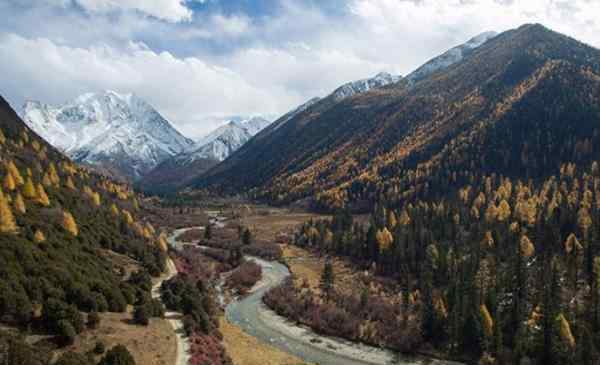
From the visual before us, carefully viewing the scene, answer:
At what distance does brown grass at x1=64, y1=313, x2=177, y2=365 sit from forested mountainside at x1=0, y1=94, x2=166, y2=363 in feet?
5.94

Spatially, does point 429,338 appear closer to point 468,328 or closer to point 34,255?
point 468,328

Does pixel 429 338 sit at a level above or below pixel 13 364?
below

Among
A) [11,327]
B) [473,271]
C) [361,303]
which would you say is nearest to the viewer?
[11,327]

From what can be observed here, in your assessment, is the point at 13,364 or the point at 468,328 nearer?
the point at 13,364

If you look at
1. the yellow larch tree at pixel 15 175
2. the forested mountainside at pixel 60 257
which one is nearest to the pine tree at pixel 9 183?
the forested mountainside at pixel 60 257

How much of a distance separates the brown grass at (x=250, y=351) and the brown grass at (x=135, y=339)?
1113 centimetres

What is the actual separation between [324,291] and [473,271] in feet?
121

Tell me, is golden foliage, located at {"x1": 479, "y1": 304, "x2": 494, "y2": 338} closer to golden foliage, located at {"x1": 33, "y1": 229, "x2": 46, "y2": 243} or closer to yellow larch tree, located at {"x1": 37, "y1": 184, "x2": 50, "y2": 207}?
golden foliage, located at {"x1": 33, "y1": 229, "x2": 46, "y2": 243}

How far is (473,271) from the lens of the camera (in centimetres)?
8938

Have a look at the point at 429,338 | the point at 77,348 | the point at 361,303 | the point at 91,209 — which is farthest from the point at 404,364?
the point at 91,209

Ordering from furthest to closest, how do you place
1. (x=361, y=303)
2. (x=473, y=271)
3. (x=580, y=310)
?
1. (x=361, y=303)
2. (x=473, y=271)
3. (x=580, y=310)

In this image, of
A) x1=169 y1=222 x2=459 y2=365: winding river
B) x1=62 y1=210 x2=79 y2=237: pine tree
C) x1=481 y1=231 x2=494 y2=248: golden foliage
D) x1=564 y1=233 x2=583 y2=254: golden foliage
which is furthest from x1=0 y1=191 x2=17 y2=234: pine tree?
x1=564 y1=233 x2=583 y2=254: golden foliage

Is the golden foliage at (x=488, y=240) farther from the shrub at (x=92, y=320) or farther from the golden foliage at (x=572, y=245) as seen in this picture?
the shrub at (x=92, y=320)

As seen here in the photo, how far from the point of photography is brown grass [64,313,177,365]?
169ft
